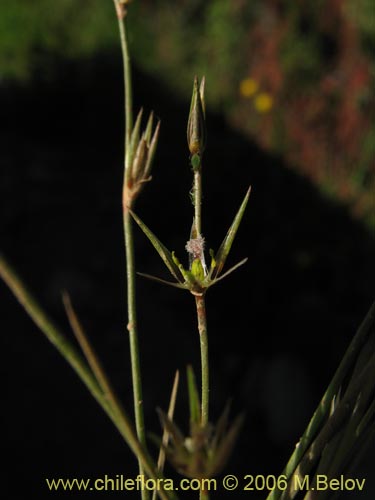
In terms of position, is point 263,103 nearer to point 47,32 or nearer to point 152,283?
point 152,283

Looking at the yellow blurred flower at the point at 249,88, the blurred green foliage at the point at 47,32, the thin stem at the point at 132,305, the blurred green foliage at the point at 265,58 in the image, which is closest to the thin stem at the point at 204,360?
the thin stem at the point at 132,305

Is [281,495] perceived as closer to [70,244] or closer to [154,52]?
[70,244]

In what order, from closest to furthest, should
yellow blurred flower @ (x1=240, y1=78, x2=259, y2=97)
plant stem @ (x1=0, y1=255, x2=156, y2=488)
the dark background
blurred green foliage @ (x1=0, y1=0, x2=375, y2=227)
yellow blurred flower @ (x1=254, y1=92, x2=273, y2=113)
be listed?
plant stem @ (x1=0, y1=255, x2=156, y2=488), the dark background, blurred green foliage @ (x1=0, y1=0, x2=375, y2=227), yellow blurred flower @ (x1=254, y1=92, x2=273, y2=113), yellow blurred flower @ (x1=240, y1=78, x2=259, y2=97)

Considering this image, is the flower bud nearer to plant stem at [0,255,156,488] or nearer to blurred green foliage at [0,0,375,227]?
plant stem at [0,255,156,488]

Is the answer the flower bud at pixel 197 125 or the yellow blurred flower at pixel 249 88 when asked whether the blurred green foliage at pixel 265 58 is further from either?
the flower bud at pixel 197 125

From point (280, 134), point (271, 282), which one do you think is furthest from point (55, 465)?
point (280, 134)

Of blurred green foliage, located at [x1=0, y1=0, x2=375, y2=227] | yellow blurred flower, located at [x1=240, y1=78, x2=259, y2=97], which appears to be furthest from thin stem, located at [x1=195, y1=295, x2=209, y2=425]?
yellow blurred flower, located at [x1=240, y1=78, x2=259, y2=97]

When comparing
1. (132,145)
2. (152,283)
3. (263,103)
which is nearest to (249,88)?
(263,103)
